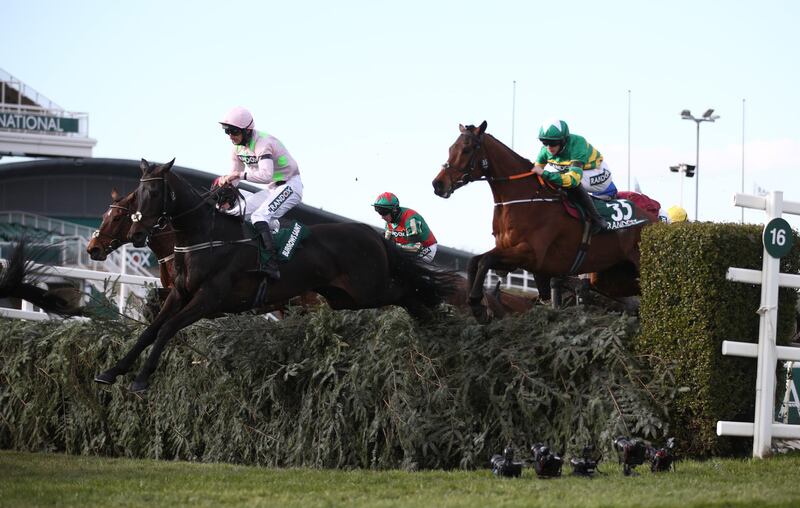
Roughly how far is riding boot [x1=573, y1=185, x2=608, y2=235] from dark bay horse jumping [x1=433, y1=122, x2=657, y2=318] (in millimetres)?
116

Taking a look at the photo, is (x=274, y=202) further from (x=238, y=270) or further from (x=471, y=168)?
(x=471, y=168)

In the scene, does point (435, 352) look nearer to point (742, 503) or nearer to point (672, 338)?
point (672, 338)

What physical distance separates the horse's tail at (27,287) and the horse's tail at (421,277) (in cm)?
294

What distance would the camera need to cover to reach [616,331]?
7996mm

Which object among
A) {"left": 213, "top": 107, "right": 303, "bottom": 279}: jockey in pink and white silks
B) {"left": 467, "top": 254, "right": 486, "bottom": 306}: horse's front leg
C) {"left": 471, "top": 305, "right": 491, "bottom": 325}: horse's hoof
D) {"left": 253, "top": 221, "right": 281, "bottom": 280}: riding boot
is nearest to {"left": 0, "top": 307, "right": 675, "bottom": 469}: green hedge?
{"left": 471, "top": 305, "right": 491, "bottom": 325}: horse's hoof

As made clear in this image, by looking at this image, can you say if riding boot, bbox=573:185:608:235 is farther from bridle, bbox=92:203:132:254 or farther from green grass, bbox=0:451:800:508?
bridle, bbox=92:203:132:254

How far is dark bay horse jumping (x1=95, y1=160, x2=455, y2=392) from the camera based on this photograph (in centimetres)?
892

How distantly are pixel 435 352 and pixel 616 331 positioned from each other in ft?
4.72

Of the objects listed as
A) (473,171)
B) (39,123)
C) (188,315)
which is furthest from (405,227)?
(39,123)

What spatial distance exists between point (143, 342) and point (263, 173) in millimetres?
1925

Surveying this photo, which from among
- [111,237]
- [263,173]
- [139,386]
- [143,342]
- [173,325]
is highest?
[263,173]

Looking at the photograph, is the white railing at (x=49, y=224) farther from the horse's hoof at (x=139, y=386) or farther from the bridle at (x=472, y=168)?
the horse's hoof at (x=139, y=386)

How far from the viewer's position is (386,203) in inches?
457

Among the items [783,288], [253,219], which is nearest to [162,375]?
[253,219]
